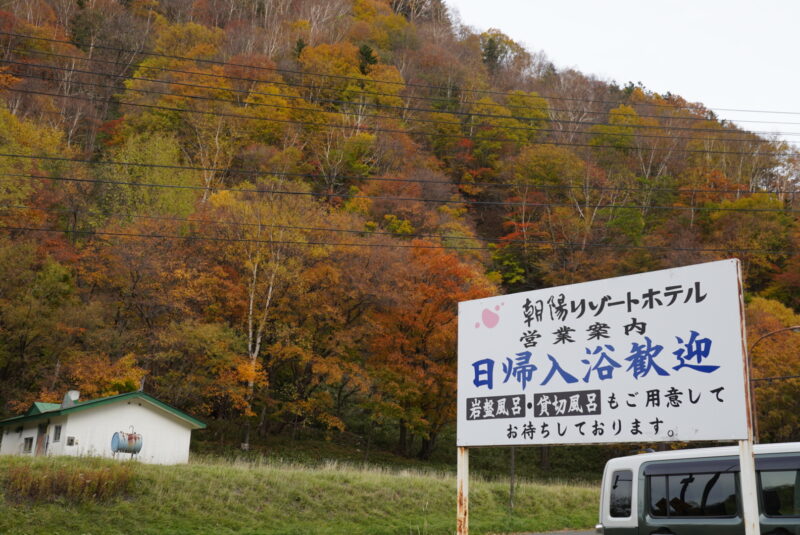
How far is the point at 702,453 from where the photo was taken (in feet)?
30.5

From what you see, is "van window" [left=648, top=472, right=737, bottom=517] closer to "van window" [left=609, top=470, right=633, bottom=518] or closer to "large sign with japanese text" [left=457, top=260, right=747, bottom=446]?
"van window" [left=609, top=470, right=633, bottom=518]

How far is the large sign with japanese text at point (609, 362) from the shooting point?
18.5 ft

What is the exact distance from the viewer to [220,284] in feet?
122

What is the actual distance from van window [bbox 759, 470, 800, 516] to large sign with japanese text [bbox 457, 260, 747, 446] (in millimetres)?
3686

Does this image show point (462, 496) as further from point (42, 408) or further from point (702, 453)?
point (42, 408)

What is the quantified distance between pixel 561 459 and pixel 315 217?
21.1m

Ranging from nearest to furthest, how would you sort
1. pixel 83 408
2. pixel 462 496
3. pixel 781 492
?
pixel 462 496 < pixel 781 492 < pixel 83 408

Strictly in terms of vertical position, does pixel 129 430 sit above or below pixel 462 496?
above

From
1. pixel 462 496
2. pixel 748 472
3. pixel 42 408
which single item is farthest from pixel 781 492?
pixel 42 408

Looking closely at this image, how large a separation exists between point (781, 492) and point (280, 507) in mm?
15040

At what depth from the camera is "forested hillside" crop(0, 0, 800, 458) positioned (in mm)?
35562

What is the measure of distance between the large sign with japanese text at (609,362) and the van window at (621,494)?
4063 millimetres

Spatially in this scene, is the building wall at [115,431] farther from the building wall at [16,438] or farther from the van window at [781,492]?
the van window at [781,492]

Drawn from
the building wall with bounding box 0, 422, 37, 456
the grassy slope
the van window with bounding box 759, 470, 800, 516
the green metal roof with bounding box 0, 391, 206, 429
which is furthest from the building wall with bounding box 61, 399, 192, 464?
the van window with bounding box 759, 470, 800, 516
